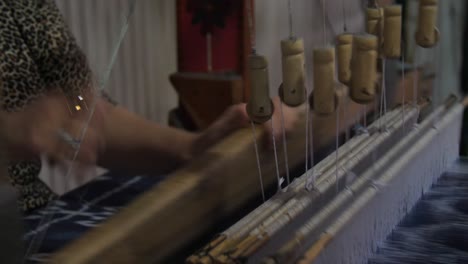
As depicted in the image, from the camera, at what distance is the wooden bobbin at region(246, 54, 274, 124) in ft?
2.12

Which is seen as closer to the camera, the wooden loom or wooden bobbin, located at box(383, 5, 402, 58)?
the wooden loom

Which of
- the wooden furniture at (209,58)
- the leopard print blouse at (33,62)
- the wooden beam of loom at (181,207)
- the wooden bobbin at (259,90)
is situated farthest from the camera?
the wooden furniture at (209,58)

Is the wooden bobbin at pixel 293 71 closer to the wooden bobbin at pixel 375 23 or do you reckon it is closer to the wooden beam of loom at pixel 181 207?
the wooden beam of loom at pixel 181 207

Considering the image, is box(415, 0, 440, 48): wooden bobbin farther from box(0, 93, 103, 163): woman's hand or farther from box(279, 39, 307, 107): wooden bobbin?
box(0, 93, 103, 163): woman's hand

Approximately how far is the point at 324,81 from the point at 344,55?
9 cm

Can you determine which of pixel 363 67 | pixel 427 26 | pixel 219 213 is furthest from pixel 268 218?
pixel 427 26

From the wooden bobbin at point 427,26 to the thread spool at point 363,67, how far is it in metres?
0.21

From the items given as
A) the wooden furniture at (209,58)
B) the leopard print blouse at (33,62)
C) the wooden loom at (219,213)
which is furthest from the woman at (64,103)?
the wooden furniture at (209,58)

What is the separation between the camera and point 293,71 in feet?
2.14

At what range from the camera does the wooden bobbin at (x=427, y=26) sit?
2.97 feet

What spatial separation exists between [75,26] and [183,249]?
4.70 feet

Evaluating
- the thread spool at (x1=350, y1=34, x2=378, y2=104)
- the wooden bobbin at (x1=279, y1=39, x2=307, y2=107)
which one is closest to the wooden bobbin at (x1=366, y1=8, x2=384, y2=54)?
the thread spool at (x1=350, y1=34, x2=378, y2=104)

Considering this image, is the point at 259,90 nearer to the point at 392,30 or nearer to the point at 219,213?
the point at 219,213

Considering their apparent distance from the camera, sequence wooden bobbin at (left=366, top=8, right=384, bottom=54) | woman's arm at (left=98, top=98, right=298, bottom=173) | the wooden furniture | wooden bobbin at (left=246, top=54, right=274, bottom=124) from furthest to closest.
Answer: the wooden furniture, woman's arm at (left=98, top=98, right=298, bottom=173), wooden bobbin at (left=366, top=8, right=384, bottom=54), wooden bobbin at (left=246, top=54, right=274, bottom=124)
